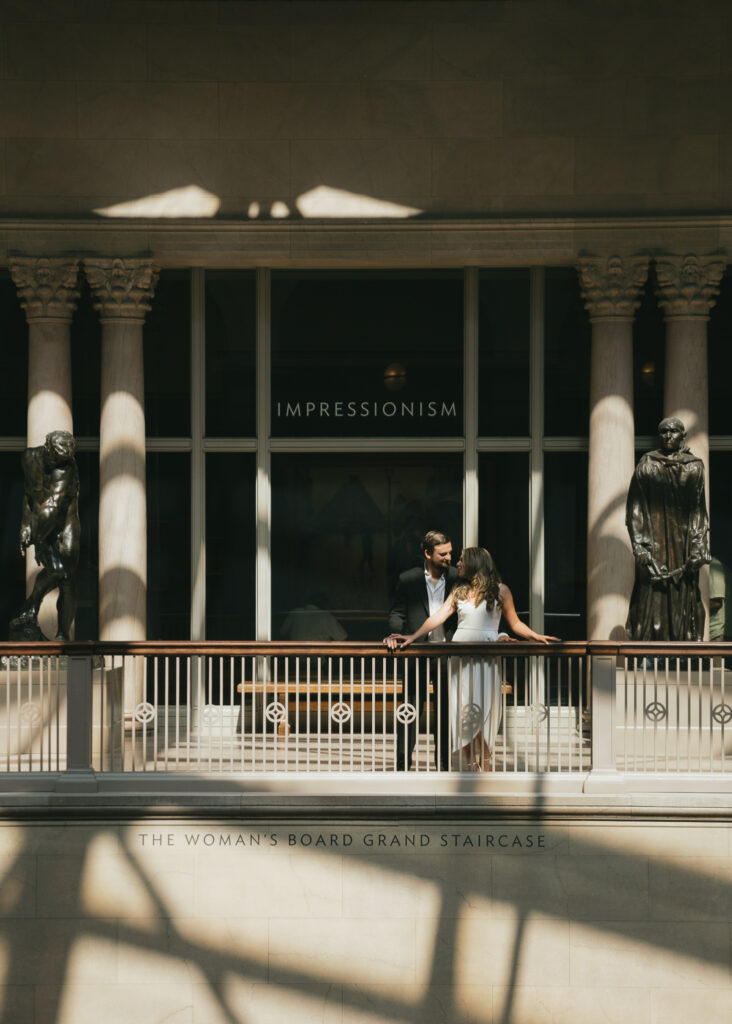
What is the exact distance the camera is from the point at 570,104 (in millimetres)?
12680

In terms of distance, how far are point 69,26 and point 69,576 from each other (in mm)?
5537

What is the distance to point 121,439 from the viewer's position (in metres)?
12.9

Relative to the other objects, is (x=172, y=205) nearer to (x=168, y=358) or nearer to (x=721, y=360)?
(x=168, y=358)

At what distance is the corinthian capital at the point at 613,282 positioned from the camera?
12.6 meters

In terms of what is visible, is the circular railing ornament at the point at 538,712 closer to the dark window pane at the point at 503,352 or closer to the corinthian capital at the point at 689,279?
the dark window pane at the point at 503,352

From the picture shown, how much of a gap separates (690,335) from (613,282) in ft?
3.07

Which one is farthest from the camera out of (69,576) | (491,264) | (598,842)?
(491,264)

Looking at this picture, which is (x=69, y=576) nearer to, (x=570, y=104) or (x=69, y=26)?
(x=69, y=26)

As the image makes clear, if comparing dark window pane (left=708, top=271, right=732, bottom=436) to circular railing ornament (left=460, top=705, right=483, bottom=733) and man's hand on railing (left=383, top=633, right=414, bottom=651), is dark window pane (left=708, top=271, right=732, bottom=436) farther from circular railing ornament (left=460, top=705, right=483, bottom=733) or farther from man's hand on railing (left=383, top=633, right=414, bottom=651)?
man's hand on railing (left=383, top=633, right=414, bottom=651)

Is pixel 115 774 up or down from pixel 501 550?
down

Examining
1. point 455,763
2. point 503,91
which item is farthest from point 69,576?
point 503,91

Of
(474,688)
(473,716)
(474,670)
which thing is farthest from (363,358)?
(473,716)

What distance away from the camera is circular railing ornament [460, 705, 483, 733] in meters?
9.59

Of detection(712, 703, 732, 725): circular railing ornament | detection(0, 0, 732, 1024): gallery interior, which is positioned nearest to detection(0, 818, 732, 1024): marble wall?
detection(0, 0, 732, 1024): gallery interior
